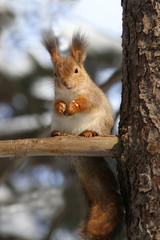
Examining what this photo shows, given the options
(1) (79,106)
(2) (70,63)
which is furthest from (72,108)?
(2) (70,63)

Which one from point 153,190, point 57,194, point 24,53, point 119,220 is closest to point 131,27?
point 153,190

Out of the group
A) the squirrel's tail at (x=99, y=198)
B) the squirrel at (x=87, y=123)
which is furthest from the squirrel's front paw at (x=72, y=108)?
the squirrel's tail at (x=99, y=198)

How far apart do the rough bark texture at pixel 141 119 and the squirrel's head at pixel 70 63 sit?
29cm

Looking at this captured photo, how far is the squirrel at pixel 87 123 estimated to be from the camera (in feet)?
4.75

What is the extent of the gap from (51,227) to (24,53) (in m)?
1.17

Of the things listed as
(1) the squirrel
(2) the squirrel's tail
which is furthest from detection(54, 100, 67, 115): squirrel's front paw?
(2) the squirrel's tail

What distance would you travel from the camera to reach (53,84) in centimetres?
181

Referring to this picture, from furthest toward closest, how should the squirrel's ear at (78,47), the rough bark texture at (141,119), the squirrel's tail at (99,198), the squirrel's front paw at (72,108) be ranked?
the squirrel's ear at (78,47) → the squirrel's front paw at (72,108) → the squirrel's tail at (99,198) → the rough bark texture at (141,119)

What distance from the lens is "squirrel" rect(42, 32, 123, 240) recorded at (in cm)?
145

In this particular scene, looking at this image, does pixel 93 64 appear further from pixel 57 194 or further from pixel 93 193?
pixel 93 193

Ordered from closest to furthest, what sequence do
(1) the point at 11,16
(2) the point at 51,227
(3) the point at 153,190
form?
(3) the point at 153,190 → (2) the point at 51,227 → (1) the point at 11,16

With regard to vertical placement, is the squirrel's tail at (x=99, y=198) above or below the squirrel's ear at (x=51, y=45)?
below

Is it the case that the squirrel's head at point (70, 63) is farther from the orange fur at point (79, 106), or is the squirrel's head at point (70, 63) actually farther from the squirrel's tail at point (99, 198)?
the squirrel's tail at point (99, 198)

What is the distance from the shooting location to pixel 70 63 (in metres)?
1.76
